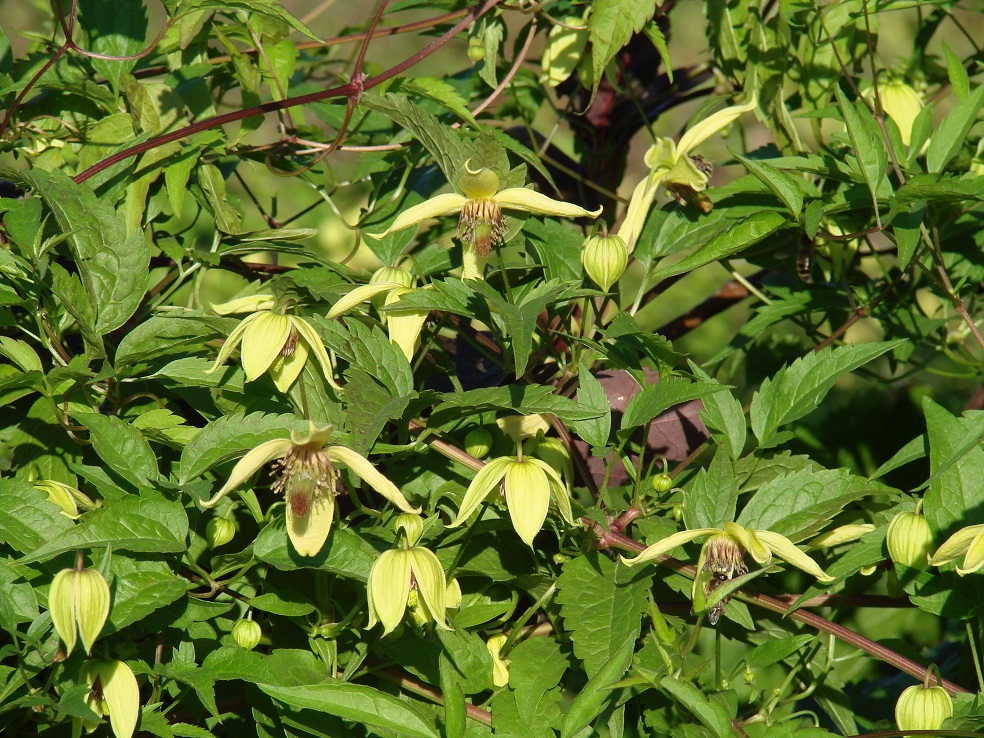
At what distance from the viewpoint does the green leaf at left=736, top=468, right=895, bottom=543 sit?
0.81 metres

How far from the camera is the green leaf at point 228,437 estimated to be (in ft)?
2.43

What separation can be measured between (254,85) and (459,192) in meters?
0.35

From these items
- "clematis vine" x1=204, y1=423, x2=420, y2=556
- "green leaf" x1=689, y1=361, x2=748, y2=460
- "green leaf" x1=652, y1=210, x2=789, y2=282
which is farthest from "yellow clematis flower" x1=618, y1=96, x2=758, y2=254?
"clematis vine" x1=204, y1=423, x2=420, y2=556

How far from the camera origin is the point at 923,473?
144cm

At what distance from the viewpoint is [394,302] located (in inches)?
30.9

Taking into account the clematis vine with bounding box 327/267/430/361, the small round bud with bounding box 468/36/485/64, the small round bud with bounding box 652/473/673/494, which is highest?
the small round bud with bounding box 468/36/485/64

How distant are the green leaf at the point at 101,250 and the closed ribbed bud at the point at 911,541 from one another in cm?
74

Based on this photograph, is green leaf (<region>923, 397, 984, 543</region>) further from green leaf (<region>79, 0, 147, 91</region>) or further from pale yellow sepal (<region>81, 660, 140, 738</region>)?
green leaf (<region>79, 0, 147, 91</region>)

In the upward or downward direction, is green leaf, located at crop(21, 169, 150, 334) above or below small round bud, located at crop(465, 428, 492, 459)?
above

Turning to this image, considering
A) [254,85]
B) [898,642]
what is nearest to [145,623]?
[254,85]

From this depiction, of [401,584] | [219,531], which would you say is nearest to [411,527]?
[401,584]

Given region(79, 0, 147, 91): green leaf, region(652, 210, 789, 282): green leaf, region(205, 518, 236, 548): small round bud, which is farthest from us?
region(79, 0, 147, 91): green leaf

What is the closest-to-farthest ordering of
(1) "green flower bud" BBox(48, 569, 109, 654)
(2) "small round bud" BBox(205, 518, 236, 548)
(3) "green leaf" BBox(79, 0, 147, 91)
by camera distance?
(1) "green flower bud" BBox(48, 569, 109, 654) → (2) "small round bud" BBox(205, 518, 236, 548) → (3) "green leaf" BBox(79, 0, 147, 91)

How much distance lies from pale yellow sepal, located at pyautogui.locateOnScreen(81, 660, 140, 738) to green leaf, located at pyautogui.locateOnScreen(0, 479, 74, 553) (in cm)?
11
